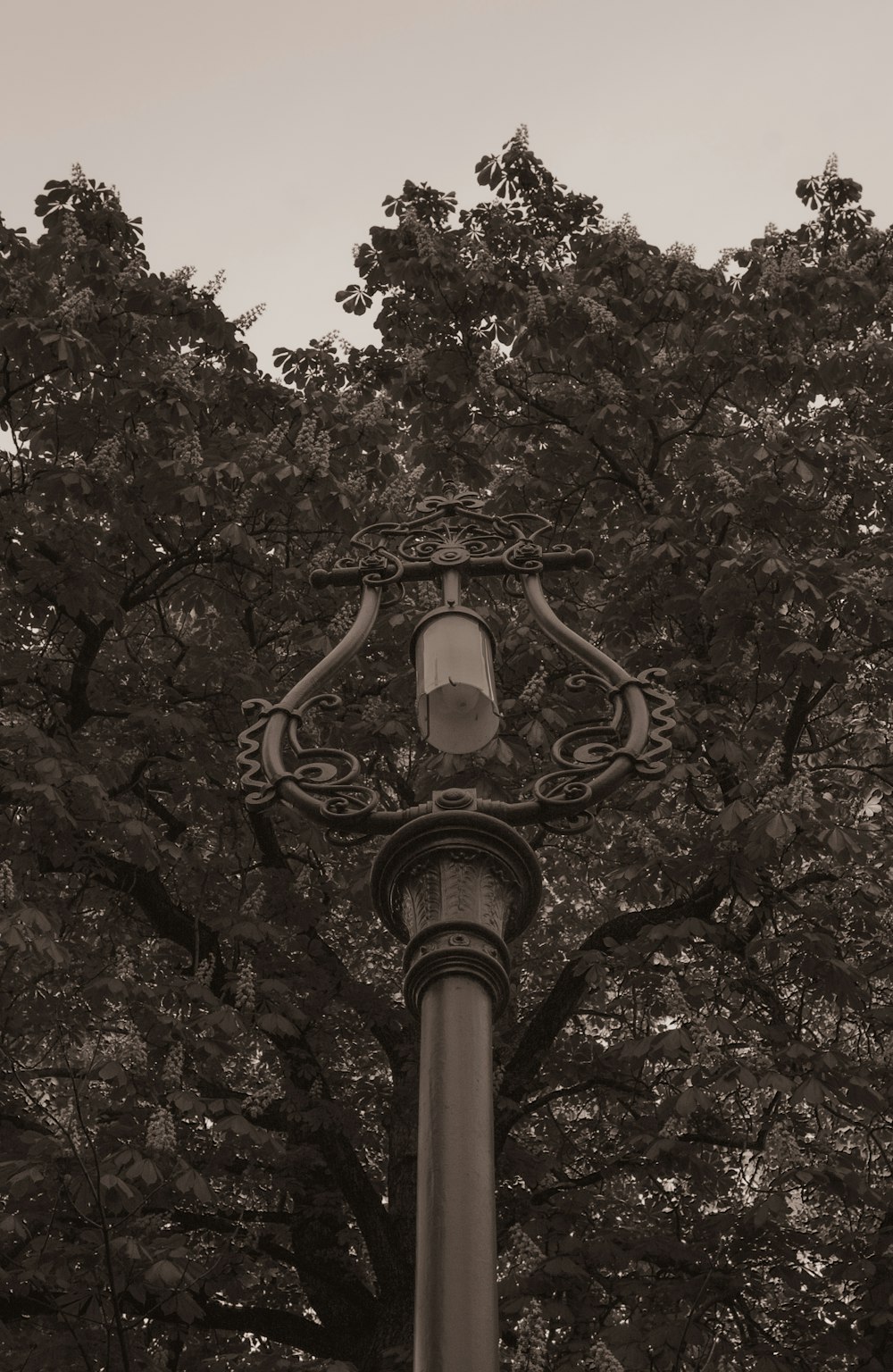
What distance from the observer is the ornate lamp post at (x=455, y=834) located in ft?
9.55

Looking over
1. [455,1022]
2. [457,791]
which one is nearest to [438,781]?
[457,791]

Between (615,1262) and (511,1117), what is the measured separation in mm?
981

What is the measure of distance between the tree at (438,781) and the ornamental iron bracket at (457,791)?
2347mm

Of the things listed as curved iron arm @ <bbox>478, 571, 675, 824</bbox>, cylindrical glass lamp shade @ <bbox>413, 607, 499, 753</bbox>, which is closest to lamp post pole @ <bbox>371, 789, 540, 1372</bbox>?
→ curved iron arm @ <bbox>478, 571, 675, 824</bbox>

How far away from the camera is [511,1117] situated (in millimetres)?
7195

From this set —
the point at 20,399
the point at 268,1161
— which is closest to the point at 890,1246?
the point at 268,1161

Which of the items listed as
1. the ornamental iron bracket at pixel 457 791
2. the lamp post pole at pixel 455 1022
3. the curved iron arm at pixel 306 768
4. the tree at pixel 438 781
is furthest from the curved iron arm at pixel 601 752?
the tree at pixel 438 781

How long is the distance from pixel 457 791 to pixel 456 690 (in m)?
0.40

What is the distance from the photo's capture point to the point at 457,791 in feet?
11.8

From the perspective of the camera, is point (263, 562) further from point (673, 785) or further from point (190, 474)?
point (673, 785)

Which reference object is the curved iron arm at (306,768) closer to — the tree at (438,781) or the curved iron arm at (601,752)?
the curved iron arm at (601,752)

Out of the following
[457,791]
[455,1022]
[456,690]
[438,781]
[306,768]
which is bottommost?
[455,1022]

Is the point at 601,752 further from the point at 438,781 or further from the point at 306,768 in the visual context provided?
the point at 438,781

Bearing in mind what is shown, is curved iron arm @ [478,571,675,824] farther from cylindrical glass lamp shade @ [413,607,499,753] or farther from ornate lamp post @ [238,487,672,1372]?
cylindrical glass lamp shade @ [413,607,499,753]
